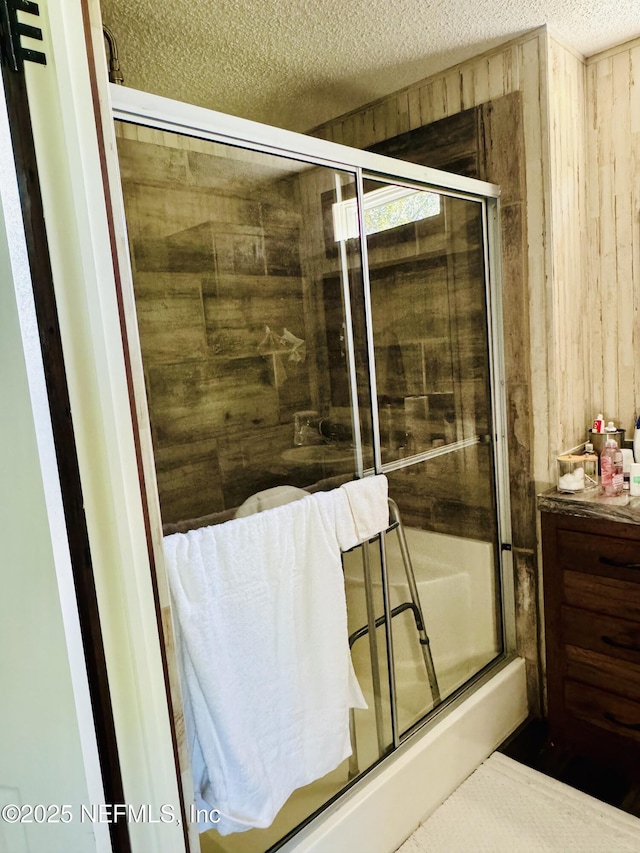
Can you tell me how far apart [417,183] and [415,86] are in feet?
2.04

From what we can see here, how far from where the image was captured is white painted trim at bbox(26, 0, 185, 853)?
0.68 m

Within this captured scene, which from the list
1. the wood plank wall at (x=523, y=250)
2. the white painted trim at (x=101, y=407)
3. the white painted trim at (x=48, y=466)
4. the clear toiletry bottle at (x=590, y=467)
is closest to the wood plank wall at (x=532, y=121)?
the wood plank wall at (x=523, y=250)

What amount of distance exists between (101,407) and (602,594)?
1691mm

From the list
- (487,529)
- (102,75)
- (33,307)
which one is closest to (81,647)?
(33,307)

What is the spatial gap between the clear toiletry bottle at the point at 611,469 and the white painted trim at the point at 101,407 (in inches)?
64.1

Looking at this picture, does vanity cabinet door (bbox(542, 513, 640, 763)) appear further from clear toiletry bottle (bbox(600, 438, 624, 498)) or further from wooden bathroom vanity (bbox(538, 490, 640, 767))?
clear toiletry bottle (bbox(600, 438, 624, 498))

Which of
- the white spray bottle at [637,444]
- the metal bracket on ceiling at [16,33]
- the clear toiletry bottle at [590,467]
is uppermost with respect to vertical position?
the metal bracket on ceiling at [16,33]

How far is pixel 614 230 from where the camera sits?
204cm

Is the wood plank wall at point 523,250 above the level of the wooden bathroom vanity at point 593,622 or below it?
above

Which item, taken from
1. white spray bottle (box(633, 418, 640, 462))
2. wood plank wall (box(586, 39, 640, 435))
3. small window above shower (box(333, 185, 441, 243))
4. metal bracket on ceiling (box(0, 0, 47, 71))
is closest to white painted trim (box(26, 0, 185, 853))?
metal bracket on ceiling (box(0, 0, 47, 71))

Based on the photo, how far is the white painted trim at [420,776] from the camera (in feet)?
4.90

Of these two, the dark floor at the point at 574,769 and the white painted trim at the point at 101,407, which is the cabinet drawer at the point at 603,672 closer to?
the dark floor at the point at 574,769

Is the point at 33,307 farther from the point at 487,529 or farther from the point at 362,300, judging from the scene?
the point at 487,529

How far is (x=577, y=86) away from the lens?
2.00 metres
